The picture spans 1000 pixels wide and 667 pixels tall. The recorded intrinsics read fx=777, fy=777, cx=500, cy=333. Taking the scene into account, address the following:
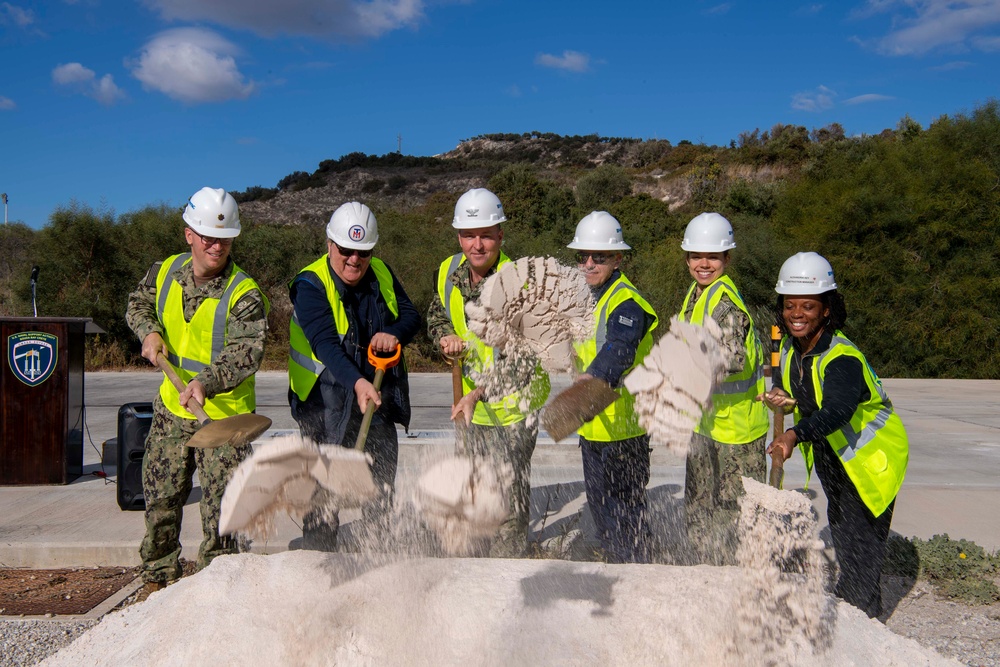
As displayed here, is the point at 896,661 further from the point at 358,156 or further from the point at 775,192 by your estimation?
the point at 358,156

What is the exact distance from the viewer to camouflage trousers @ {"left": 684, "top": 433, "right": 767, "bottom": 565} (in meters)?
3.57

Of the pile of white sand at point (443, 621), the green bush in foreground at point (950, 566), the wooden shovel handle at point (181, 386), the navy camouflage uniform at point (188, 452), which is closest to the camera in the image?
the pile of white sand at point (443, 621)

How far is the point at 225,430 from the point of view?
10.8 ft

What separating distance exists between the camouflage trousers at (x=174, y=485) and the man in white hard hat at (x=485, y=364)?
3.57 feet

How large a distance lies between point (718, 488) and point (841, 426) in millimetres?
644

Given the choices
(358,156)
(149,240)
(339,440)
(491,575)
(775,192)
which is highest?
(358,156)

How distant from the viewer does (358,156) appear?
61.6 meters

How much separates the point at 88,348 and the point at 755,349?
1365 centimetres

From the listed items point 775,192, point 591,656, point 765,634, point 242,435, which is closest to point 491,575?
point 591,656

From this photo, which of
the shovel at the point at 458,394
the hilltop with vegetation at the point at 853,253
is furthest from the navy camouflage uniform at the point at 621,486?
the hilltop with vegetation at the point at 853,253

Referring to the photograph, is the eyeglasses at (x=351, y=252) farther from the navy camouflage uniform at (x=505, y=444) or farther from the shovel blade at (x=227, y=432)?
the shovel blade at (x=227, y=432)

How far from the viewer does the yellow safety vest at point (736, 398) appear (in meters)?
3.55

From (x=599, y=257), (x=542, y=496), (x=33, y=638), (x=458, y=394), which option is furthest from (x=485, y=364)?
(x=33, y=638)

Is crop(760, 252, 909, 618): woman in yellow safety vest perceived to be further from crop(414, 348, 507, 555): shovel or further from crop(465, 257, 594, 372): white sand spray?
crop(414, 348, 507, 555): shovel
